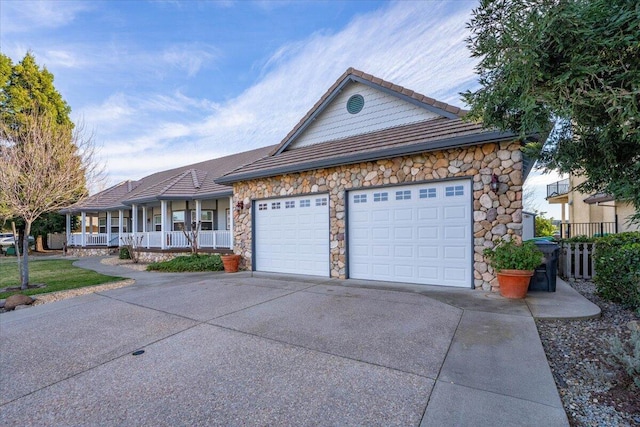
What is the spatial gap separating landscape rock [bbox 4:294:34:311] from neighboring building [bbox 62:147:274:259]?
434 centimetres

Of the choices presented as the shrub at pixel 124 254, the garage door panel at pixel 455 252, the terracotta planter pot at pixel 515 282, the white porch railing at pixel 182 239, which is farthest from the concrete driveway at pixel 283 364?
the shrub at pixel 124 254

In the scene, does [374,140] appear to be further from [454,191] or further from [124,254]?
[124,254]

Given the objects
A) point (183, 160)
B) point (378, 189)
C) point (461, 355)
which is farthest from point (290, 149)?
point (183, 160)

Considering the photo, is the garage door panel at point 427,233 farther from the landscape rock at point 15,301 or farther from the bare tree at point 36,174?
the bare tree at point 36,174

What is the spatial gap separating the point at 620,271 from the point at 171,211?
18894 mm

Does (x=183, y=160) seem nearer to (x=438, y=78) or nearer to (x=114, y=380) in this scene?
(x=438, y=78)

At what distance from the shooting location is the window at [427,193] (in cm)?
733

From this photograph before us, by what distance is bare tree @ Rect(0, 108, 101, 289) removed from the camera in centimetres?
844

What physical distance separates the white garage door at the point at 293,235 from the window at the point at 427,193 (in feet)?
8.89

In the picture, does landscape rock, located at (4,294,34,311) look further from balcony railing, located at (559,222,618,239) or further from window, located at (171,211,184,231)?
balcony railing, located at (559,222,618,239)

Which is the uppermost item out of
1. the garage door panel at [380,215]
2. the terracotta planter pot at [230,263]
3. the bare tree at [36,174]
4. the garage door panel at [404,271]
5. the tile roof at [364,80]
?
the tile roof at [364,80]

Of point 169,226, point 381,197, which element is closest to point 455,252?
point 381,197

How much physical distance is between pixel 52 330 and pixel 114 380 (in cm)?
277

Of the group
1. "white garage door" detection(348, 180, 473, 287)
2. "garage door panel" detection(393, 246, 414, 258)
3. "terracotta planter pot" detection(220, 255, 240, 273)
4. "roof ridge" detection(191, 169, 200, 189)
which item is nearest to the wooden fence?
"white garage door" detection(348, 180, 473, 287)
